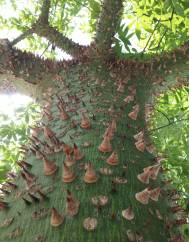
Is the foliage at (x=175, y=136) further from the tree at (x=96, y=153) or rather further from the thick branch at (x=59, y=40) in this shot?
the thick branch at (x=59, y=40)

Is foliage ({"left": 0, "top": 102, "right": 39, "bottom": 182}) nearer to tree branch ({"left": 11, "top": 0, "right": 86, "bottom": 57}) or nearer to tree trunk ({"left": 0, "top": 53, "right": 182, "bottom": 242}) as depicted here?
tree branch ({"left": 11, "top": 0, "right": 86, "bottom": 57})

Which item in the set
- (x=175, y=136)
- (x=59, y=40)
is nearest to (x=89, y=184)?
(x=59, y=40)

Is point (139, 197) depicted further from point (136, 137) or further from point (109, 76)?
point (109, 76)

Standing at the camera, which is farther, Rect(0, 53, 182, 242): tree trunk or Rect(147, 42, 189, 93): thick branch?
Rect(147, 42, 189, 93): thick branch

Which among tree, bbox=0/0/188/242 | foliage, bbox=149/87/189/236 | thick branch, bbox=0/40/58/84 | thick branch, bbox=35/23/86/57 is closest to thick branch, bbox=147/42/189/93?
tree, bbox=0/0/188/242

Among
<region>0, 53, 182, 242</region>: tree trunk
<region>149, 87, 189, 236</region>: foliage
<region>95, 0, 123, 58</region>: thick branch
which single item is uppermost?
<region>95, 0, 123, 58</region>: thick branch

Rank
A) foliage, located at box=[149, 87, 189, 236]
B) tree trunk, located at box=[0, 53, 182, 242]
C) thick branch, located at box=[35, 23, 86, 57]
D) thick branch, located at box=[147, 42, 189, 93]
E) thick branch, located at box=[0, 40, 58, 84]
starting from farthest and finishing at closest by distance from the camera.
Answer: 1. thick branch, located at box=[35, 23, 86, 57]
2. foliage, located at box=[149, 87, 189, 236]
3. thick branch, located at box=[0, 40, 58, 84]
4. thick branch, located at box=[147, 42, 189, 93]
5. tree trunk, located at box=[0, 53, 182, 242]

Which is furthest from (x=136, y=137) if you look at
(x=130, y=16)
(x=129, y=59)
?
(x=130, y=16)

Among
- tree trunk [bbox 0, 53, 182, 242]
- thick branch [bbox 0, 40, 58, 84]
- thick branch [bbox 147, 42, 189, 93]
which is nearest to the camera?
tree trunk [bbox 0, 53, 182, 242]

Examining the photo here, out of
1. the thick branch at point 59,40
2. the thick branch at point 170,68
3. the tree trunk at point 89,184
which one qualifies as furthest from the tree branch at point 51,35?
the tree trunk at point 89,184
